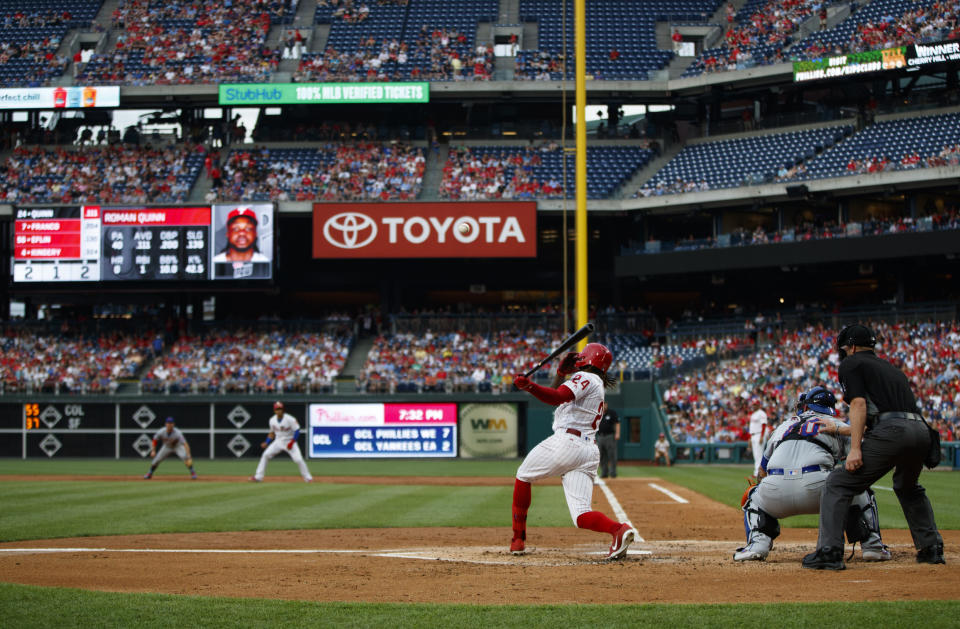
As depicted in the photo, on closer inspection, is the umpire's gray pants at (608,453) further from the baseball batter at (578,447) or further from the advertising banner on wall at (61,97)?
the advertising banner on wall at (61,97)

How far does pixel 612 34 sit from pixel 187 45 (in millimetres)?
17957

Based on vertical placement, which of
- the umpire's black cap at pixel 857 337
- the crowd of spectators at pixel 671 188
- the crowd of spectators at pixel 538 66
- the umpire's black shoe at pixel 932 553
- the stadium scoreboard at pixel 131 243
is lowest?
the umpire's black shoe at pixel 932 553

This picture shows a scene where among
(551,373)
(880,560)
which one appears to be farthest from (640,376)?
(880,560)

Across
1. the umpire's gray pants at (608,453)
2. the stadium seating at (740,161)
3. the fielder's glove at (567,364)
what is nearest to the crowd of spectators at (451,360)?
the stadium seating at (740,161)

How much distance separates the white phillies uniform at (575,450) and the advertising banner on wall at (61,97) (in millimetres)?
37413

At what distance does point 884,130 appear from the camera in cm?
3838

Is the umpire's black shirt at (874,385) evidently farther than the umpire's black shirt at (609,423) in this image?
No

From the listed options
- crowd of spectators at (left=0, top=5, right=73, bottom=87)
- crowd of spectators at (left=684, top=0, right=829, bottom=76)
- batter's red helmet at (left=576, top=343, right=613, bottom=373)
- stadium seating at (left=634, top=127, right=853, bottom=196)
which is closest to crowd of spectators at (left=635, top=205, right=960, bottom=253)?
stadium seating at (left=634, top=127, right=853, bottom=196)

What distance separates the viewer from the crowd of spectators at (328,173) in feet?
135

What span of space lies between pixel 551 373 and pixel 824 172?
38.4 feet

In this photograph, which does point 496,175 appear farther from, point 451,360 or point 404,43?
point 451,360

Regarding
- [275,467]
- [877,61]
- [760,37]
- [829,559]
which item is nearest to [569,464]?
[829,559]

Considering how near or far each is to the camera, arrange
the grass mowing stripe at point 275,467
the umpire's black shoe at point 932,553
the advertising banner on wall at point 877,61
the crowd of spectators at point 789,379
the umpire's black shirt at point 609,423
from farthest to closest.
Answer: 1. the advertising banner on wall at point 877,61
2. the crowd of spectators at point 789,379
3. the grass mowing stripe at point 275,467
4. the umpire's black shirt at point 609,423
5. the umpire's black shoe at point 932,553

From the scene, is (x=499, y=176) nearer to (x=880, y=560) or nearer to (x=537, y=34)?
(x=537, y=34)
